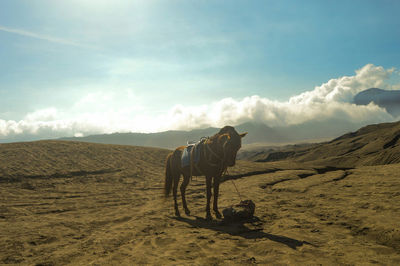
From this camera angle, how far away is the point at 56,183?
13.0 m

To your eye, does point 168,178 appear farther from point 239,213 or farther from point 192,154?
point 239,213

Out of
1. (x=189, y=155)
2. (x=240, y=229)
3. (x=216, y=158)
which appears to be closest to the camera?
(x=240, y=229)

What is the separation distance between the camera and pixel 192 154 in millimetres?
7535

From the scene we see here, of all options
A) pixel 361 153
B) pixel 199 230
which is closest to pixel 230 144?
pixel 199 230

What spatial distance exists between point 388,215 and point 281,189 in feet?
18.9

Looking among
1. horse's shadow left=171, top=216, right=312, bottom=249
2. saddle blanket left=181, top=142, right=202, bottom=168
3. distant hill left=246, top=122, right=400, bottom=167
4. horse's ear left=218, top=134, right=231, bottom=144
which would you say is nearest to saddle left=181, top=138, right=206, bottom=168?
saddle blanket left=181, top=142, right=202, bottom=168

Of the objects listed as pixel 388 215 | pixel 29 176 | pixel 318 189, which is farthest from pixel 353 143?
pixel 29 176

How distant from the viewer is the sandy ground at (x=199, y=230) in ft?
14.1

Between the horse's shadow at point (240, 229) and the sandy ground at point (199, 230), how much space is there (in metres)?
0.02

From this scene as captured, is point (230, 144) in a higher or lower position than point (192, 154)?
higher

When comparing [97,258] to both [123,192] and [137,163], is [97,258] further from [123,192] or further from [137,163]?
[137,163]

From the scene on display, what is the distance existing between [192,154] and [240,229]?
107 inches

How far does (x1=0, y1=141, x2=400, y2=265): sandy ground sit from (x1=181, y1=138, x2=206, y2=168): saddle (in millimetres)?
1812

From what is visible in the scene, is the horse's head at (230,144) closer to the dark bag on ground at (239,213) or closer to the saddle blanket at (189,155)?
the saddle blanket at (189,155)
